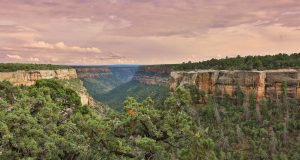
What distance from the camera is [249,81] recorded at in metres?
81.3

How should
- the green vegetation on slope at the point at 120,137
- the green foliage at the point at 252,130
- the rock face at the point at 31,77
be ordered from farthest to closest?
the rock face at the point at 31,77, the green foliage at the point at 252,130, the green vegetation on slope at the point at 120,137

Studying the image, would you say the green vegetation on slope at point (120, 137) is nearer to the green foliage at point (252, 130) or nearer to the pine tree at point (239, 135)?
the green foliage at point (252, 130)

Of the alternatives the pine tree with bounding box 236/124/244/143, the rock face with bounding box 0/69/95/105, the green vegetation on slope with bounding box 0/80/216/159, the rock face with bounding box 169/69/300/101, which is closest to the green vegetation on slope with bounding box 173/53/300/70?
the rock face with bounding box 169/69/300/101

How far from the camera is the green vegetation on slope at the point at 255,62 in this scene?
8606 cm

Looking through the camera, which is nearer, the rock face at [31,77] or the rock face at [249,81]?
the rock face at [249,81]

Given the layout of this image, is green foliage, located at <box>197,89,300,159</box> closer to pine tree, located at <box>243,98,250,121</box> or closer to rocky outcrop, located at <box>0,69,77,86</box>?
pine tree, located at <box>243,98,250,121</box>

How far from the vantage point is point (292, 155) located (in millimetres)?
63844

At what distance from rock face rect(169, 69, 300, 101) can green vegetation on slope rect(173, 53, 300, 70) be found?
555 cm

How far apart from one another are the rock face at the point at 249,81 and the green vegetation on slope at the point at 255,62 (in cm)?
555

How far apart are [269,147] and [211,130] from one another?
11.7m

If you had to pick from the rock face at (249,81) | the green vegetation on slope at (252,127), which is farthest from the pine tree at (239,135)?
the rock face at (249,81)

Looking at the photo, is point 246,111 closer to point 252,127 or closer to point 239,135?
point 252,127

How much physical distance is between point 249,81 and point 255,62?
1188cm

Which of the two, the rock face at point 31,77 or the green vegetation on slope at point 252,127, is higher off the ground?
the rock face at point 31,77
